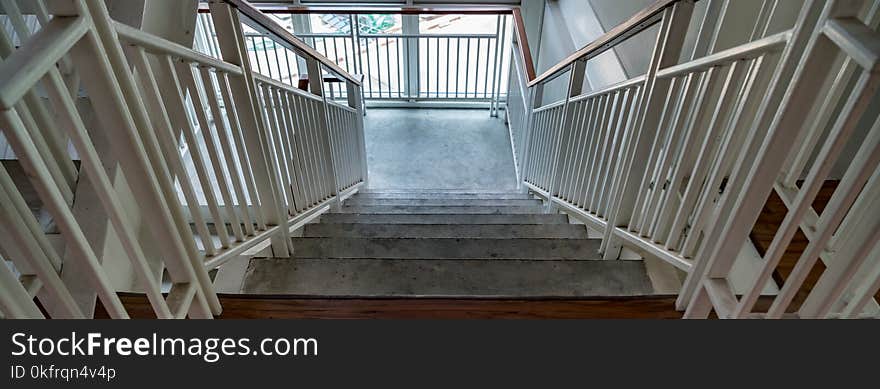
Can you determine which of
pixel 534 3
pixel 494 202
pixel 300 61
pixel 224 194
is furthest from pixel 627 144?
pixel 300 61

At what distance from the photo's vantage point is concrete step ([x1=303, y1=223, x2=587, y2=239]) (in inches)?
82.4

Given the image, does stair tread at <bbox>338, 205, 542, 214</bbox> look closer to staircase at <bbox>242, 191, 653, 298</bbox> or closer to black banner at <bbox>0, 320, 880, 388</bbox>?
staircase at <bbox>242, 191, 653, 298</bbox>

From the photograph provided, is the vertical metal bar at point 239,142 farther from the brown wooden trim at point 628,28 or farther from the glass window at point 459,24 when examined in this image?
the glass window at point 459,24

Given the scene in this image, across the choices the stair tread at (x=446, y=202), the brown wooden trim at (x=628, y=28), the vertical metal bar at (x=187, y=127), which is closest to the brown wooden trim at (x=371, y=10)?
the stair tread at (x=446, y=202)

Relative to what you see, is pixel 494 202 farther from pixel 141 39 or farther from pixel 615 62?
pixel 141 39

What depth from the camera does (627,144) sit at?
1497 mm

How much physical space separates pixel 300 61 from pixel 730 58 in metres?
4.56

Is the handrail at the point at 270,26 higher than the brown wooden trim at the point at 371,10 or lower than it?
lower

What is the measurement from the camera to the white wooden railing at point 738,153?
71 cm

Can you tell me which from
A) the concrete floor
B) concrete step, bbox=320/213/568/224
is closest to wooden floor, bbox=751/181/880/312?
concrete step, bbox=320/213/568/224

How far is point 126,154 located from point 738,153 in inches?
69.1

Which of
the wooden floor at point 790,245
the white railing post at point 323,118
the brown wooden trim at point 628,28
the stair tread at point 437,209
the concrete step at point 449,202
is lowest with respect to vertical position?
the concrete step at point 449,202

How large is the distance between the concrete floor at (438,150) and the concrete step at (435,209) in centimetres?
120

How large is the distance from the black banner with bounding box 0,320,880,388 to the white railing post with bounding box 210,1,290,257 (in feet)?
2.17
